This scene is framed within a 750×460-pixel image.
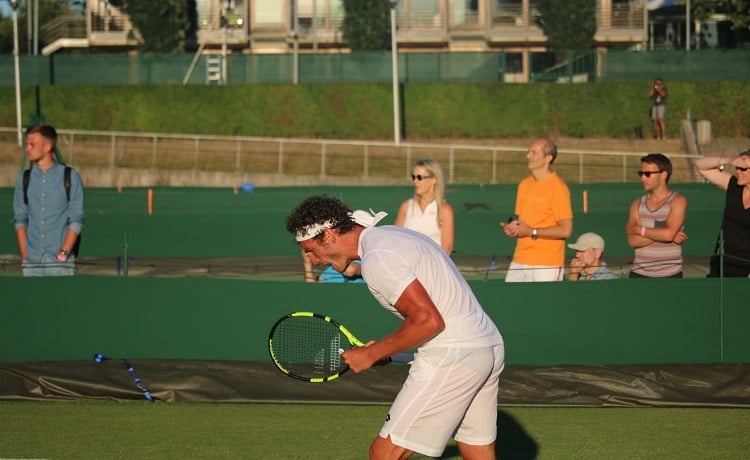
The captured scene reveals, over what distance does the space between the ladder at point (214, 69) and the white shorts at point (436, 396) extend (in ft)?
112

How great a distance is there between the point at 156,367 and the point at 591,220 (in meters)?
7.90

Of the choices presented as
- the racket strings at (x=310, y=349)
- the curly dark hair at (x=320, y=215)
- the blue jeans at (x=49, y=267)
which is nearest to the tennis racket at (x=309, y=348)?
the racket strings at (x=310, y=349)

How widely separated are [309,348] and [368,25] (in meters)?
37.6

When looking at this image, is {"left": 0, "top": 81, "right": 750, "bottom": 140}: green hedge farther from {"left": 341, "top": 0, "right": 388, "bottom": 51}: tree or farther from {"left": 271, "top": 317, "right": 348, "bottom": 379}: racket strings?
{"left": 271, "top": 317, "right": 348, "bottom": 379}: racket strings

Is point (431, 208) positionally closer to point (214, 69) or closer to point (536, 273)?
point (536, 273)

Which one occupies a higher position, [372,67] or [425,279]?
[372,67]

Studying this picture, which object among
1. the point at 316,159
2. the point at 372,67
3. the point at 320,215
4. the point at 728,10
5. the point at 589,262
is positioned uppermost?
the point at 728,10

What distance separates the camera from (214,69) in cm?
3916

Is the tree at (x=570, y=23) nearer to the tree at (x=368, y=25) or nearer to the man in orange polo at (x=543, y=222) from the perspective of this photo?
the tree at (x=368, y=25)

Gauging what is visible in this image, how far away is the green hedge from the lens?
3534 cm

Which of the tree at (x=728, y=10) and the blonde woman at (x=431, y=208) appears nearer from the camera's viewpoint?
the blonde woman at (x=431, y=208)

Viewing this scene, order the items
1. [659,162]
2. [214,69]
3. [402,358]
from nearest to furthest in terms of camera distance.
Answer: [402,358], [659,162], [214,69]

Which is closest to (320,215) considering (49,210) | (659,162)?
(659,162)

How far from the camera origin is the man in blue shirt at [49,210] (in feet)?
31.4
